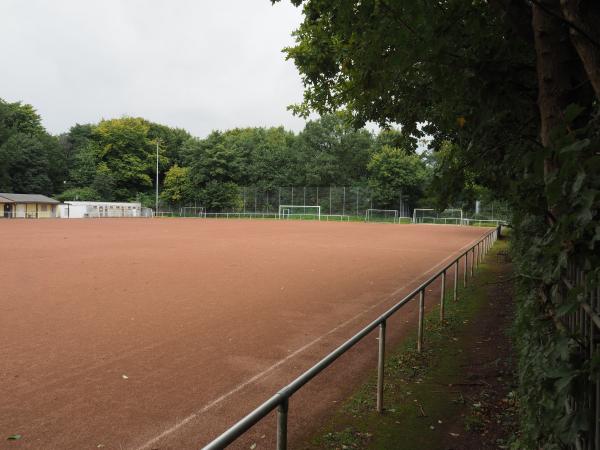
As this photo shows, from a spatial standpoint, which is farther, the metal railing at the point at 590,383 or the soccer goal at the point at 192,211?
the soccer goal at the point at 192,211

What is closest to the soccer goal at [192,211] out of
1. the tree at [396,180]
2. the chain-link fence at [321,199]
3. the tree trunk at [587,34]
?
the chain-link fence at [321,199]

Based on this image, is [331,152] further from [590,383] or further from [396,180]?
[590,383]

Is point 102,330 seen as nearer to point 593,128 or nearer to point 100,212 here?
point 593,128

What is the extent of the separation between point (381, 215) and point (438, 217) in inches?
296

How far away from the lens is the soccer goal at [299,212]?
63519mm

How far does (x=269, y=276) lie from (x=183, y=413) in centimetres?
857

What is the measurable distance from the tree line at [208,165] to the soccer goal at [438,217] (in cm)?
338

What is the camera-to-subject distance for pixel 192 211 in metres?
72.0

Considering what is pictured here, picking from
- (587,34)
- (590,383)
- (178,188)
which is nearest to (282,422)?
(590,383)

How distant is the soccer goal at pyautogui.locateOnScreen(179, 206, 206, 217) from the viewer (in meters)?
71.1

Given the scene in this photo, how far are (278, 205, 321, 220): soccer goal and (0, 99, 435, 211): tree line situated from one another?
5431 mm

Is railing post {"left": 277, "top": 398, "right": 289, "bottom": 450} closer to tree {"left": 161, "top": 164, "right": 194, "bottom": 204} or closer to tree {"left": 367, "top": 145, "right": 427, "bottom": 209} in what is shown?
tree {"left": 367, "top": 145, "right": 427, "bottom": 209}

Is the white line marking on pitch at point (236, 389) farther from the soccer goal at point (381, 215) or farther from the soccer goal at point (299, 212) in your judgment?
the soccer goal at point (299, 212)

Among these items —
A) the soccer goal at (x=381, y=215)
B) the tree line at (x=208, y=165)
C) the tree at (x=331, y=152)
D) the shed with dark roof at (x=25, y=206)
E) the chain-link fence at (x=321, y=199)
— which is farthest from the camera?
the tree at (x=331, y=152)
